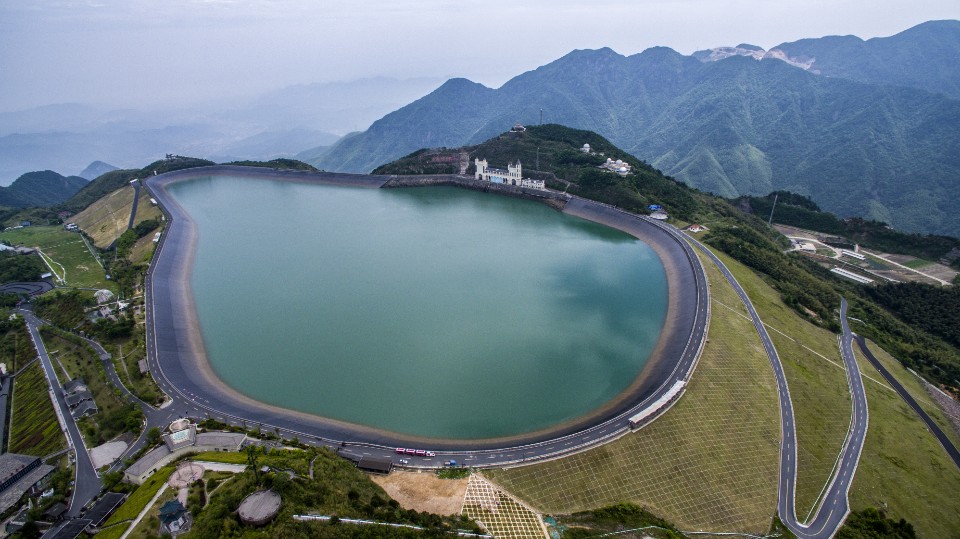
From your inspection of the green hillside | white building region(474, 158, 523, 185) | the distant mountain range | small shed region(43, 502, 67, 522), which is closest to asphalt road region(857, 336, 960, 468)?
the green hillside

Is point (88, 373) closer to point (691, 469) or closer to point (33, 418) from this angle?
point (33, 418)

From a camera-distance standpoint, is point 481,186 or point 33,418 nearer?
point 33,418

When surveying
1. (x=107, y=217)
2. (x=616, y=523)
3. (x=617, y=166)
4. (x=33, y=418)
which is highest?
(x=617, y=166)

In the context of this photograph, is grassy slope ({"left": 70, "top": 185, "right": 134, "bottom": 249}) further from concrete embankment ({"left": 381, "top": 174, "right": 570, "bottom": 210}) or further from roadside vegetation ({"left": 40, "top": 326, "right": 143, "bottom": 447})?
concrete embankment ({"left": 381, "top": 174, "right": 570, "bottom": 210})

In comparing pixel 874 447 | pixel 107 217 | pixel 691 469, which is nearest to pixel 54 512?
pixel 691 469

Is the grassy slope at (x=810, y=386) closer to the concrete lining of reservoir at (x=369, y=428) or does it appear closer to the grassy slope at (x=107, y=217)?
the concrete lining of reservoir at (x=369, y=428)
